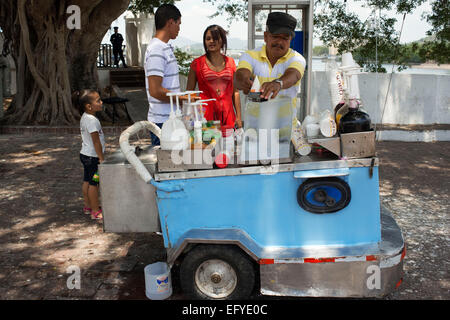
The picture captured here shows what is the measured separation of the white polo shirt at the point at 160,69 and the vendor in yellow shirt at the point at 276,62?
68 cm

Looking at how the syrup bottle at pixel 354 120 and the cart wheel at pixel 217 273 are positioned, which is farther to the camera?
the cart wheel at pixel 217 273

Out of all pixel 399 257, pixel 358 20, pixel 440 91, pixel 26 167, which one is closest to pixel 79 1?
pixel 26 167

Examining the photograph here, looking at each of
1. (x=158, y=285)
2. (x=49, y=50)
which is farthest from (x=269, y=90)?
(x=49, y=50)

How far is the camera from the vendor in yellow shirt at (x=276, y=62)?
116 inches

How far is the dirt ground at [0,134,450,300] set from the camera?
11.3 feet

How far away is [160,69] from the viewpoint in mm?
3496

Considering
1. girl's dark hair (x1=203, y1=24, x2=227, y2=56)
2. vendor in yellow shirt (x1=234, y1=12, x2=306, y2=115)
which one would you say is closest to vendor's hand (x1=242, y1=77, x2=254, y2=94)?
vendor in yellow shirt (x1=234, y1=12, x2=306, y2=115)

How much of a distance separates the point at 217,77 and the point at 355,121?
1.62 metres

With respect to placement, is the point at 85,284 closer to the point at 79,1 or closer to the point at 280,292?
the point at 280,292

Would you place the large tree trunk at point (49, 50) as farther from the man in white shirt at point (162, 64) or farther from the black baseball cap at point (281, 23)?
the black baseball cap at point (281, 23)

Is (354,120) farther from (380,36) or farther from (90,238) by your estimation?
(380,36)

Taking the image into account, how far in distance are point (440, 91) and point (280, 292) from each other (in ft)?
30.8

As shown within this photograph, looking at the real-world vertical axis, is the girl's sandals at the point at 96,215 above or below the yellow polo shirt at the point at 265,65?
below

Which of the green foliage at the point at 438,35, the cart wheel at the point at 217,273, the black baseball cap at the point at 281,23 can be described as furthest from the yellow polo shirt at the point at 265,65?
the green foliage at the point at 438,35
